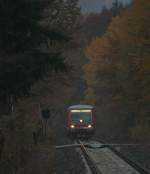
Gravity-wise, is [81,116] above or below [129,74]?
below

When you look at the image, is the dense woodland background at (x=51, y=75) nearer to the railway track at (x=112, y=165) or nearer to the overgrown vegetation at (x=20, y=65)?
the overgrown vegetation at (x=20, y=65)

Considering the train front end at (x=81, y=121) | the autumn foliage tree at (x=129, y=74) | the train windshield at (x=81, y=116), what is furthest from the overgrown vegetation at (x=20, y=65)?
the train windshield at (x=81, y=116)

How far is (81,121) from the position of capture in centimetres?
5525

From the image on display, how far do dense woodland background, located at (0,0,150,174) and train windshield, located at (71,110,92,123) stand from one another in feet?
6.06

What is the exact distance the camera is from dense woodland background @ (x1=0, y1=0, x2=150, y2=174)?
59.7ft

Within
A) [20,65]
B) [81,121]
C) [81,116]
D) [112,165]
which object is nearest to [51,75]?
[112,165]

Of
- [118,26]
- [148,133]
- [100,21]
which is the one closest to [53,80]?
[148,133]

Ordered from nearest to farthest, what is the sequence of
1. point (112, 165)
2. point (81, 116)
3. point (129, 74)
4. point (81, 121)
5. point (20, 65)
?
point (20, 65) < point (112, 165) < point (129, 74) < point (81, 121) < point (81, 116)

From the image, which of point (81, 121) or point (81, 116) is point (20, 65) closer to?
point (81, 121)

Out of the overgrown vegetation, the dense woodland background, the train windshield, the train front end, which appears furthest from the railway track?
the train windshield

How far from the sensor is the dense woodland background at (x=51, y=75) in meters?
18.2

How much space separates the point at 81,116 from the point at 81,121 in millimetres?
499

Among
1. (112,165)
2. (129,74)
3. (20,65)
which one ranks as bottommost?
(112,165)

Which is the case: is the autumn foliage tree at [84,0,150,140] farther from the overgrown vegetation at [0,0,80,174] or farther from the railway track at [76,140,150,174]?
the overgrown vegetation at [0,0,80,174]
